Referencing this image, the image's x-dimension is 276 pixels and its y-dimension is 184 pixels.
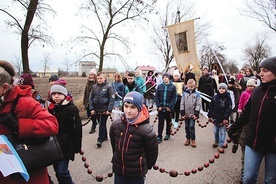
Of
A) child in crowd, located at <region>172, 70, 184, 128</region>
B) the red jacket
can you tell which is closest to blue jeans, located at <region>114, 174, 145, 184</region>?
the red jacket

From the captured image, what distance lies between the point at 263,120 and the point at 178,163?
244cm

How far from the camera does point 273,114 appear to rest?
2676 millimetres

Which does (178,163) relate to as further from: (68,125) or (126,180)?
(68,125)

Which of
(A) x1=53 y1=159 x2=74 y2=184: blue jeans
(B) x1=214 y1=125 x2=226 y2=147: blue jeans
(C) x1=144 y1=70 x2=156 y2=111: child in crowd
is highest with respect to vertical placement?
(C) x1=144 y1=70 x2=156 y2=111: child in crowd

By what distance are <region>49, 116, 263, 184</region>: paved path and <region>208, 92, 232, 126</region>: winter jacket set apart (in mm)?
751

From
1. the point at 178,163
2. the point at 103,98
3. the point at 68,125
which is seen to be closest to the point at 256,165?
the point at 178,163

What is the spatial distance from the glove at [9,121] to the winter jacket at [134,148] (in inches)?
47.7

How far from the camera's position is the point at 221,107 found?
5.62 metres

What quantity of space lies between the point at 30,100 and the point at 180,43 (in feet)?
32.3

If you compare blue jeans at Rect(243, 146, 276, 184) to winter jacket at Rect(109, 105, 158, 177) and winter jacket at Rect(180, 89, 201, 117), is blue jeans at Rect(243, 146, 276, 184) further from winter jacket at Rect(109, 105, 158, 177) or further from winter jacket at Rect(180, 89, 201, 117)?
winter jacket at Rect(180, 89, 201, 117)

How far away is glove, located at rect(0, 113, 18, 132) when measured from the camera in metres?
1.87

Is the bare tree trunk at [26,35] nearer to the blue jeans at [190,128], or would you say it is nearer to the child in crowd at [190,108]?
the child in crowd at [190,108]

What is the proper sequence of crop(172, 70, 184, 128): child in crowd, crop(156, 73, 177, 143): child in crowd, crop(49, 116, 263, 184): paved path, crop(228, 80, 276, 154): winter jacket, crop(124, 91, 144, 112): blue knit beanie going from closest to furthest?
crop(228, 80, 276, 154): winter jacket
crop(124, 91, 144, 112): blue knit beanie
crop(49, 116, 263, 184): paved path
crop(156, 73, 177, 143): child in crowd
crop(172, 70, 184, 128): child in crowd

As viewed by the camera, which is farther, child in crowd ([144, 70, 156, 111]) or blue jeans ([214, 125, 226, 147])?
child in crowd ([144, 70, 156, 111])
